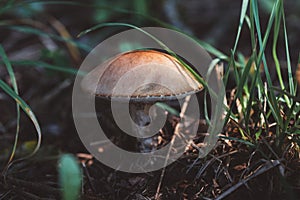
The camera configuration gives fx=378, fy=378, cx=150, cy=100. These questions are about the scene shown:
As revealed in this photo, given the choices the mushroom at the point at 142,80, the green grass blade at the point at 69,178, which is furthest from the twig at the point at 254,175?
the green grass blade at the point at 69,178

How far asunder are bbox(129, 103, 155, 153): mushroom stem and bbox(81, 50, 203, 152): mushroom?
17 centimetres

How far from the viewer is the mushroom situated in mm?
1358

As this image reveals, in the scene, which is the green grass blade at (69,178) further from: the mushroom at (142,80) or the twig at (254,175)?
the twig at (254,175)

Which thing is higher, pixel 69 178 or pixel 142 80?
pixel 142 80

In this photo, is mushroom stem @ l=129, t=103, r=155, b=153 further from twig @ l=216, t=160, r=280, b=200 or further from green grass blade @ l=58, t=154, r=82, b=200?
green grass blade @ l=58, t=154, r=82, b=200

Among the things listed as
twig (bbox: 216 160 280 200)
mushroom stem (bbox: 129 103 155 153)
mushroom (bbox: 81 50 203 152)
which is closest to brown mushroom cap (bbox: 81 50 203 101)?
mushroom (bbox: 81 50 203 152)

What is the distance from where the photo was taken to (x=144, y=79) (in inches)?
54.3

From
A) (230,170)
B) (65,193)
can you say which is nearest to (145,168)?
(230,170)

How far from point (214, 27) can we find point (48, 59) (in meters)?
1.50

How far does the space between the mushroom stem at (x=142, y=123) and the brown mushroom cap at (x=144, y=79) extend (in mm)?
214

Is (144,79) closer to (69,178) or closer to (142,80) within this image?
(142,80)

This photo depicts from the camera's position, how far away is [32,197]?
143 centimetres

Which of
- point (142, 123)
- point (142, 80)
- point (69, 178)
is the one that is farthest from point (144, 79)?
point (69, 178)

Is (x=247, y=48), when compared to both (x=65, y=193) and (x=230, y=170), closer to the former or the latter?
(x=230, y=170)
